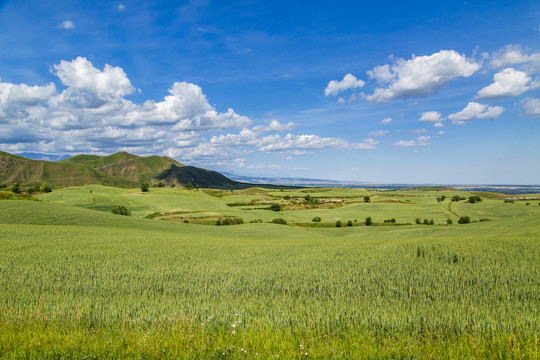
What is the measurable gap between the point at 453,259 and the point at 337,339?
10.3 meters

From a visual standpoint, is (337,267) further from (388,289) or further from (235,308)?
(235,308)

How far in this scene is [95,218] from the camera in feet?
152

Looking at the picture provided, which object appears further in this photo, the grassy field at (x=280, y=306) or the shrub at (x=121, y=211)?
the shrub at (x=121, y=211)

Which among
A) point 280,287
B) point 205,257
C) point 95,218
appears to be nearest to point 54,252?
point 205,257

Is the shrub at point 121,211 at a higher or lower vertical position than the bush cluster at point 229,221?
higher

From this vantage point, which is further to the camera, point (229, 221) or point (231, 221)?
point (231, 221)

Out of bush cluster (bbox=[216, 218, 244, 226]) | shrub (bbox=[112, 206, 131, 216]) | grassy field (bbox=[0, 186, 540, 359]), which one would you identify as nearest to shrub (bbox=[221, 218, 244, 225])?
bush cluster (bbox=[216, 218, 244, 226])

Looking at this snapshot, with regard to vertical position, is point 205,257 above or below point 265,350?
below

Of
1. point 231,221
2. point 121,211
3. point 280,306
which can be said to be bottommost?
point 231,221

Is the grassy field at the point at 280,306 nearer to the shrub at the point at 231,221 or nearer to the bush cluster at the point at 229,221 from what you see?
the bush cluster at the point at 229,221

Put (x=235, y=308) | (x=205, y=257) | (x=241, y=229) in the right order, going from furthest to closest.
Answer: (x=241, y=229) → (x=205, y=257) → (x=235, y=308)

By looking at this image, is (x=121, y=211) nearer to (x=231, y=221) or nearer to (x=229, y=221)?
(x=229, y=221)

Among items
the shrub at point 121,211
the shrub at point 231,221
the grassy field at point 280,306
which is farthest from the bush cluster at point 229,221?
the grassy field at point 280,306

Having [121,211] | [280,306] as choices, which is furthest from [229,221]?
[280,306]
